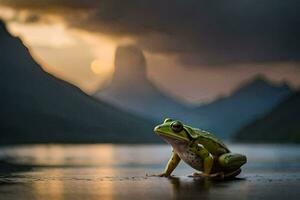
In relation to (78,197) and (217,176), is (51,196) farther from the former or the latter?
(217,176)

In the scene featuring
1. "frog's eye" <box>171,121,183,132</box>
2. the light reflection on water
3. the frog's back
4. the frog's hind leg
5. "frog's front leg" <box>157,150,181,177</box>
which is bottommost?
the frog's hind leg

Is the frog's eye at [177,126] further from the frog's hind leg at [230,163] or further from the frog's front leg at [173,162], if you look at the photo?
the frog's hind leg at [230,163]

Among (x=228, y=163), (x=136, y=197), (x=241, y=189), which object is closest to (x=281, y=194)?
(x=241, y=189)

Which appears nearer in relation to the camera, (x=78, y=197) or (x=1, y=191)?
(x=78, y=197)

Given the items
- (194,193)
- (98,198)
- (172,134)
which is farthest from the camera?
(172,134)

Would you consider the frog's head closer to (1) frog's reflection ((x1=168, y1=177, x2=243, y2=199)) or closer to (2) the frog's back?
(2) the frog's back

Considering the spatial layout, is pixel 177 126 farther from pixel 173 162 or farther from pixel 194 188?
pixel 194 188

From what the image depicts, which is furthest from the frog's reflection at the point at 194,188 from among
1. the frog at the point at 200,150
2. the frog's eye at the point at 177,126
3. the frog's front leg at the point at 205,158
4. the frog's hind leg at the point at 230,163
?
the frog's eye at the point at 177,126

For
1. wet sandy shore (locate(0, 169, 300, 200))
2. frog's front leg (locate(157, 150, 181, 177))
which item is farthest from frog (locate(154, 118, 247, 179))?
wet sandy shore (locate(0, 169, 300, 200))

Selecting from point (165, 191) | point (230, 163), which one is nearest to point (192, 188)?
point (165, 191)
